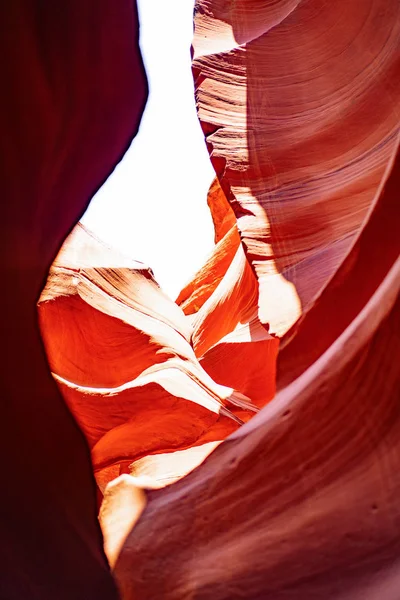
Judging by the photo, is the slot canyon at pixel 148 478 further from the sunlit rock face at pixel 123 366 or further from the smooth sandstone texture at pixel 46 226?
the sunlit rock face at pixel 123 366

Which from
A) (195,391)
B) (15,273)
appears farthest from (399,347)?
(195,391)

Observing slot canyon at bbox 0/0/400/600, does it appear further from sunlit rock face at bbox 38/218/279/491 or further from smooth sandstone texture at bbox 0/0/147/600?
sunlit rock face at bbox 38/218/279/491

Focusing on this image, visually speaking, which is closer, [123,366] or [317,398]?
[317,398]

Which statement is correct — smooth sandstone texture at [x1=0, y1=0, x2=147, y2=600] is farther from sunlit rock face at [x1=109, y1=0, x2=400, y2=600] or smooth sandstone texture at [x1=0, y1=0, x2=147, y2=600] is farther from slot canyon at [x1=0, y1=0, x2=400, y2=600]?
sunlit rock face at [x1=109, y1=0, x2=400, y2=600]

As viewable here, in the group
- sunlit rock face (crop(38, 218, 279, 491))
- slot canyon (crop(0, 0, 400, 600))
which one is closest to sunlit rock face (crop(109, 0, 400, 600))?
slot canyon (crop(0, 0, 400, 600))

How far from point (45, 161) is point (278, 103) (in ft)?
9.69

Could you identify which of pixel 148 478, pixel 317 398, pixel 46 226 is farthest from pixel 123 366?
pixel 317 398

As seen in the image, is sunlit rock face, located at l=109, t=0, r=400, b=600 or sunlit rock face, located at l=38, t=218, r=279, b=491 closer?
sunlit rock face, located at l=109, t=0, r=400, b=600

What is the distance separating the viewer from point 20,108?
61.8 inches

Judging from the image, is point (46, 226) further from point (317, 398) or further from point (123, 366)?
point (123, 366)

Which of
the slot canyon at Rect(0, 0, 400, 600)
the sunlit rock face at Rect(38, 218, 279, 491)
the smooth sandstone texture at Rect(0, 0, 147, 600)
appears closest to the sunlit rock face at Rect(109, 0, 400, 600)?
the slot canyon at Rect(0, 0, 400, 600)

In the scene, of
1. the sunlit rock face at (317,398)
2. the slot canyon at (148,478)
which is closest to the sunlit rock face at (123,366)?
the sunlit rock face at (317,398)

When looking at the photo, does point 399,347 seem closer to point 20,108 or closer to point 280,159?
point 20,108

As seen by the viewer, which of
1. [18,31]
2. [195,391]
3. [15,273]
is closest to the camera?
[18,31]
